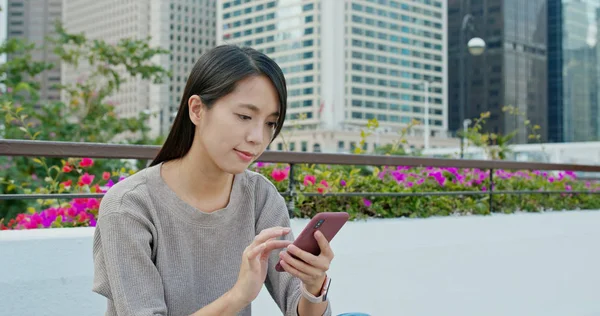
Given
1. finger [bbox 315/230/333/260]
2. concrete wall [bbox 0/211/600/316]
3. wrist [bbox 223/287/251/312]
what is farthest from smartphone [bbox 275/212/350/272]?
concrete wall [bbox 0/211/600/316]

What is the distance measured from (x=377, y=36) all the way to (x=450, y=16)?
17.8m


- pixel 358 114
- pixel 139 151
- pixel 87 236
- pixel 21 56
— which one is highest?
pixel 358 114

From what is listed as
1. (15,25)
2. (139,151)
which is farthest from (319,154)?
(15,25)

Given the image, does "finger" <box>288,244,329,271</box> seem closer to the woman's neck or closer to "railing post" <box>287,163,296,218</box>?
the woman's neck

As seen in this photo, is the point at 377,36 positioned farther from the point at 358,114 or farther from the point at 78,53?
the point at 78,53

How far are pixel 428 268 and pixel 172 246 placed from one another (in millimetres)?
2385

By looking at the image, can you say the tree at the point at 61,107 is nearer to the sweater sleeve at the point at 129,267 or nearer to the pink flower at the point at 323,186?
the pink flower at the point at 323,186

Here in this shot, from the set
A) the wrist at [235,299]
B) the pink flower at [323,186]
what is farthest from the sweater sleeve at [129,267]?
the pink flower at [323,186]

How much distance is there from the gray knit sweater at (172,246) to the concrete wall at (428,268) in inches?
39.6

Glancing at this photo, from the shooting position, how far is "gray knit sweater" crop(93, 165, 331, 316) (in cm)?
125

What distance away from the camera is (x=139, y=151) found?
2.68 meters

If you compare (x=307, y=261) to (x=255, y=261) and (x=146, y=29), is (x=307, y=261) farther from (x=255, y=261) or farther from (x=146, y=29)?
(x=146, y=29)

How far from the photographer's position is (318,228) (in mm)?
1233

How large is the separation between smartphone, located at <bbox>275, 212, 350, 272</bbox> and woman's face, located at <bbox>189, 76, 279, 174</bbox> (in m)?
0.22
